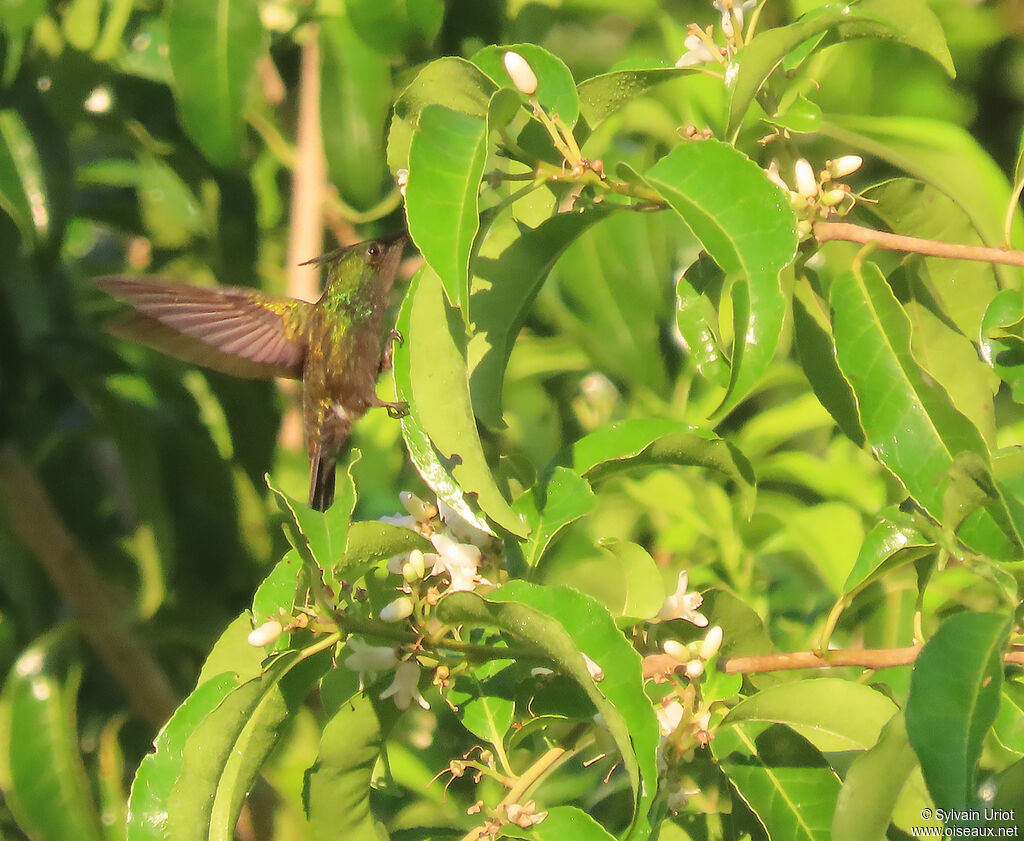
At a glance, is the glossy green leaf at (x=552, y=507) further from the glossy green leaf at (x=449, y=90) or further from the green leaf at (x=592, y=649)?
the glossy green leaf at (x=449, y=90)

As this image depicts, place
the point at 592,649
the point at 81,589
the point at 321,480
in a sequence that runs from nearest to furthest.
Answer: the point at 592,649 < the point at 321,480 < the point at 81,589

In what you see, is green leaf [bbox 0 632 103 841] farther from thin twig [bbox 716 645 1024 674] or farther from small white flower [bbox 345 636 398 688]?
thin twig [bbox 716 645 1024 674]

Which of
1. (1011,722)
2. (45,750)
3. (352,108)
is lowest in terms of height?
(45,750)

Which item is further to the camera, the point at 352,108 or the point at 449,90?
the point at 352,108

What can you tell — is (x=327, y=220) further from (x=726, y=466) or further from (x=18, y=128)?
(x=726, y=466)

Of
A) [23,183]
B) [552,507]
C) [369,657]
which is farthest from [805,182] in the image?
[23,183]

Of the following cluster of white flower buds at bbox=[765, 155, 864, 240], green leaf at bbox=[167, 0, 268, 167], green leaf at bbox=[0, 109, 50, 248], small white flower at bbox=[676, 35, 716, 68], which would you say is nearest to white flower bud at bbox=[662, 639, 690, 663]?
cluster of white flower buds at bbox=[765, 155, 864, 240]

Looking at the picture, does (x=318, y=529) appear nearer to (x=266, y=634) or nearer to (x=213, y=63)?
(x=266, y=634)
